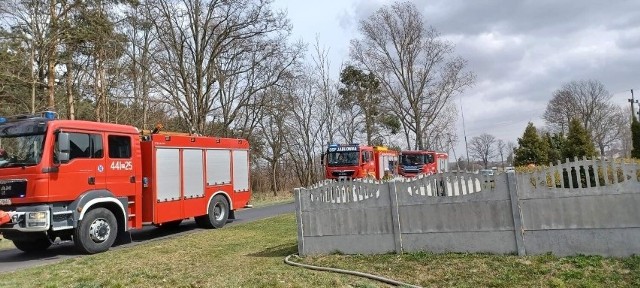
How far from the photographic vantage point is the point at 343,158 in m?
27.5

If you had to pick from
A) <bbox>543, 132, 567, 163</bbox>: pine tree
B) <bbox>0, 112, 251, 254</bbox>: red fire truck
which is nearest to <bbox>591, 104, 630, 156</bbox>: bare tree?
<bbox>543, 132, 567, 163</bbox>: pine tree

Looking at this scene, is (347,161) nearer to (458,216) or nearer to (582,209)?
(458,216)

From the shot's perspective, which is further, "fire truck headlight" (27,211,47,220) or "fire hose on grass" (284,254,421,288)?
"fire truck headlight" (27,211,47,220)

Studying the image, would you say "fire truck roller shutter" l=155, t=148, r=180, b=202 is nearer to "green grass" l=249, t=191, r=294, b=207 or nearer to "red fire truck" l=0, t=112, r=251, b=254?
"red fire truck" l=0, t=112, r=251, b=254

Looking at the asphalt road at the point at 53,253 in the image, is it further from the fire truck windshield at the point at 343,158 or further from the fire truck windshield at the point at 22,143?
the fire truck windshield at the point at 343,158

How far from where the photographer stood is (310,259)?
8.05 meters

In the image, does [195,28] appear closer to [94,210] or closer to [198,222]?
[198,222]

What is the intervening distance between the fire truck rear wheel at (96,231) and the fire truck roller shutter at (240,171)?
5393 millimetres

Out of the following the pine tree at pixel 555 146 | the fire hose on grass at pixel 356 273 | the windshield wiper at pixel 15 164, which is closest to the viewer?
the fire hose on grass at pixel 356 273

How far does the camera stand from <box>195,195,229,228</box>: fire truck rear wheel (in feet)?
49.3

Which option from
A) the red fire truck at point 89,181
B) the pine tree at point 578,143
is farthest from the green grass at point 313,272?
the pine tree at point 578,143

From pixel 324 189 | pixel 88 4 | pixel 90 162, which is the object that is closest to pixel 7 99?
pixel 88 4

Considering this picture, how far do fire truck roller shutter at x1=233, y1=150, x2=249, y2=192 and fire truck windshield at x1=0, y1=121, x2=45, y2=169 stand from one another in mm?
6887

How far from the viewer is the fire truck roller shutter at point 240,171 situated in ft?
53.8
